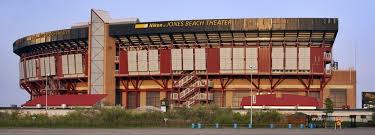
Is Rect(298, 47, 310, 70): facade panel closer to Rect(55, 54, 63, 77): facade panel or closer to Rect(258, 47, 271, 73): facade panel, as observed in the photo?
Rect(258, 47, 271, 73): facade panel

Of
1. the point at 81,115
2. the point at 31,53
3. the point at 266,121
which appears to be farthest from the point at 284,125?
the point at 31,53

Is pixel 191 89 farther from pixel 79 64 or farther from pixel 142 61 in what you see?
pixel 79 64

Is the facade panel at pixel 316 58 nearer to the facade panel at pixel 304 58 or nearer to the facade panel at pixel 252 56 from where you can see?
the facade panel at pixel 304 58

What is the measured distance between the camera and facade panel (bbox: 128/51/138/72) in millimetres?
115562

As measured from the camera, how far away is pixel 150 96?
119m

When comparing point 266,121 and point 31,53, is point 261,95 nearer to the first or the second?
point 266,121

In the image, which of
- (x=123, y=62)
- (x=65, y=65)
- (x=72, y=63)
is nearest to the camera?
(x=123, y=62)

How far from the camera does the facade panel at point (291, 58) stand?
359 feet

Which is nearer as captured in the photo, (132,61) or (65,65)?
(132,61)

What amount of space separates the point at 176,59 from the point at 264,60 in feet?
52.5

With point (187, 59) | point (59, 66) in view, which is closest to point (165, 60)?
point (187, 59)

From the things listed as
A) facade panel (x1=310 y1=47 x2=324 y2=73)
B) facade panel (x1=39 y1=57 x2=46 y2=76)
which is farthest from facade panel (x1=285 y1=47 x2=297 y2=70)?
facade panel (x1=39 y1=57 x2=46 y2=76)

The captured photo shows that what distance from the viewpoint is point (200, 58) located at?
112312mm

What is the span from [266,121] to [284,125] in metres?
7.74
